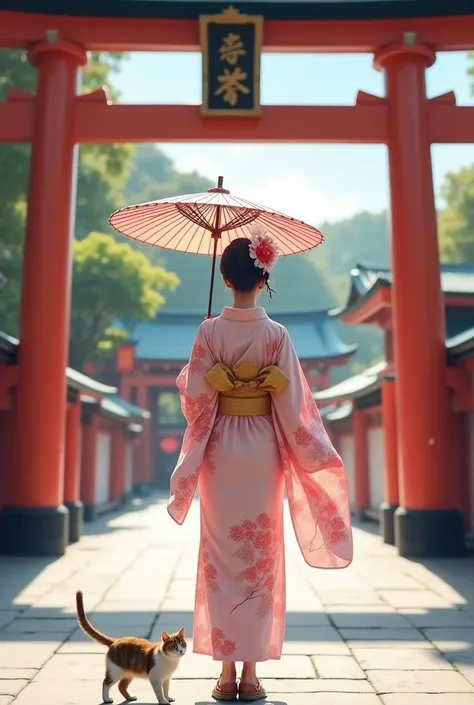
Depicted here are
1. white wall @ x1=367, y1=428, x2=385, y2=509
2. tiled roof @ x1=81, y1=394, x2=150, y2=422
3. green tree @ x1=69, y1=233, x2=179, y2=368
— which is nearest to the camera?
white wall @ x1=367, y1=428, x2=385, y2=509

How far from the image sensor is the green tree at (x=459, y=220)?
28.1 metres

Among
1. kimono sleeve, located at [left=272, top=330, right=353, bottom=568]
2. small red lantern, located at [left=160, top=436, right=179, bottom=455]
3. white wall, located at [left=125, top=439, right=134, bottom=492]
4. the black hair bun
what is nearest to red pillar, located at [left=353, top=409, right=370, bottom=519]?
white wall, located at [left=125, top=439, right=134, bottom=492]

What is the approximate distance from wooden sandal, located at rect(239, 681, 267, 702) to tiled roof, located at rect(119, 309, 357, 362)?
23589 mm

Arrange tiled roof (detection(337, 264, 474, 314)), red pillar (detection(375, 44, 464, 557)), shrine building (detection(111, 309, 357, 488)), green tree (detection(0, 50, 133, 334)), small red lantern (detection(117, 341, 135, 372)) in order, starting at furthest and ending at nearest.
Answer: shrine building (detection(111, 309, 357, 488)) < small red lantern (detection(117, 341, 135, 372)) < green tree (detection(0, 50, 133, 334)) < tiled roof (detection(337, 264, 474, 314)) < red pillar (detection(375, 44, 464, 557))

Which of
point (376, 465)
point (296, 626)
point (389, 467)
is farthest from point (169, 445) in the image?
point (296, 626)

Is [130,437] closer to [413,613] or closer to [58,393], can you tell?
[58,393]

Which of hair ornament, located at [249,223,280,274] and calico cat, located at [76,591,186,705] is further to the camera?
hair ornament, located at [249,223,280,274]

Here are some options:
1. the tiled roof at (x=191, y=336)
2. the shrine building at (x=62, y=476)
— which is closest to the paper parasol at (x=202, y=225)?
the shrine building at (x=62, y=476)

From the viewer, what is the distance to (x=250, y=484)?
10.3 feet

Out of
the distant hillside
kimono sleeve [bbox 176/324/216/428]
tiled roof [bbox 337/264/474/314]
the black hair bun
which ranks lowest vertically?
kimono sleeve [bbox 176/324/216/428]

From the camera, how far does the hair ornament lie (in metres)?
3.21

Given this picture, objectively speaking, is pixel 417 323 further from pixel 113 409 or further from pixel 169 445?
pixel 169 445

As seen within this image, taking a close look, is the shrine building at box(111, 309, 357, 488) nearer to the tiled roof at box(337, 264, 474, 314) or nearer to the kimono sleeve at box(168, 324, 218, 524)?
the tiled roof at box(337, 264, 474, 314)

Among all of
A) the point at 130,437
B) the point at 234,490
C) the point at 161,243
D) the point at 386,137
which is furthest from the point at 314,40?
the point at 130,437
